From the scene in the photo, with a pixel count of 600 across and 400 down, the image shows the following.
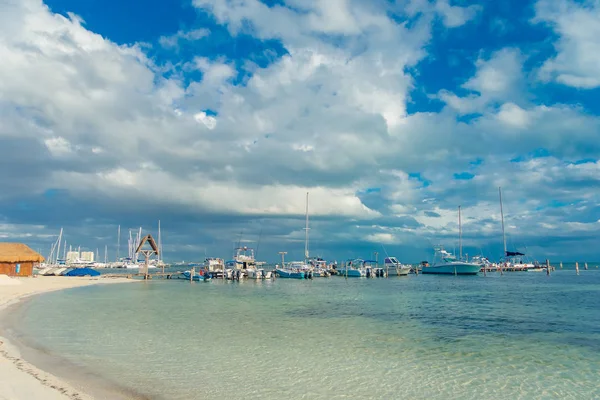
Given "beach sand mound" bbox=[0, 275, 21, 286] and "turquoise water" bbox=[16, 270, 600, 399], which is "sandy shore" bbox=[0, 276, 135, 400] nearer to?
"turquoise water" bbox=[16, 270, 600, 399]

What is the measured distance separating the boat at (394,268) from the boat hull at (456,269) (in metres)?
9.72

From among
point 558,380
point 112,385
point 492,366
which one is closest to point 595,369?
point 558,380

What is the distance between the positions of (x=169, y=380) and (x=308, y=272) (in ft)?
238

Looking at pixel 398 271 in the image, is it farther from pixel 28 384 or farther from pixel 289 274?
pixel 28 384

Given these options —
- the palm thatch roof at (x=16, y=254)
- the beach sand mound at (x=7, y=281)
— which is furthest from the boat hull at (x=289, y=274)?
the beach sand mound at (x=7, y=281)

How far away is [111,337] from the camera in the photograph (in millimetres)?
18969

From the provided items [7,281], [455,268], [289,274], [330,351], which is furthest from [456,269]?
[330,351]

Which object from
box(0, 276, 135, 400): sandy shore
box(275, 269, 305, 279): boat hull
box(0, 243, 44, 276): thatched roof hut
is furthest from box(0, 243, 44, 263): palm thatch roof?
box(0, 276, 135, 400): sandy shore

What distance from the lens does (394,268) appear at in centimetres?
10038

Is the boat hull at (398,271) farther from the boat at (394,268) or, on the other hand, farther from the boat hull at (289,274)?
the boat hull at (289,274)

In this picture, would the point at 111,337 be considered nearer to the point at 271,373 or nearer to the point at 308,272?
the point at 271,373

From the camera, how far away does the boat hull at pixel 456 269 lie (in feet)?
313

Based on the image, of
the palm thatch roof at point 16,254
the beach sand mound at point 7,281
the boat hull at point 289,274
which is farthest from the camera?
the boat hull at point 289,274

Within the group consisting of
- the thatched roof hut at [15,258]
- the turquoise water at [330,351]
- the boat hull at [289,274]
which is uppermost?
the thatched roof hut at [15,258]
